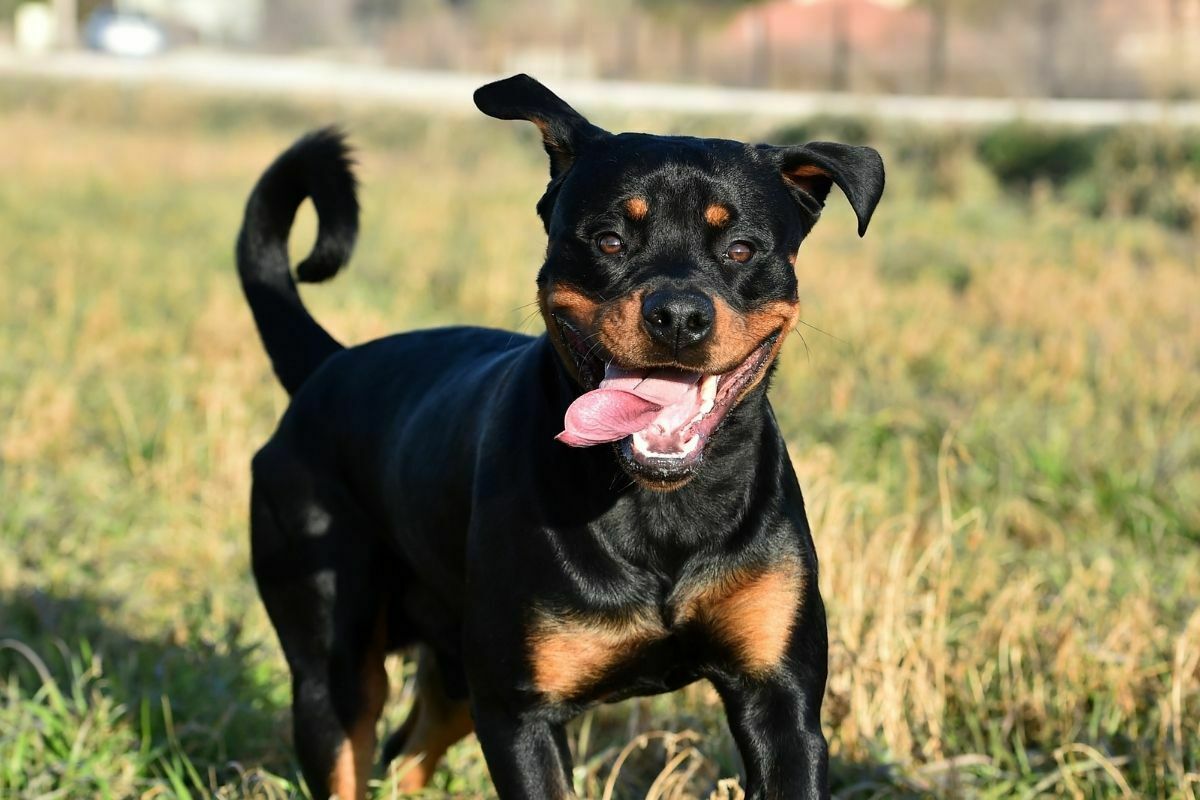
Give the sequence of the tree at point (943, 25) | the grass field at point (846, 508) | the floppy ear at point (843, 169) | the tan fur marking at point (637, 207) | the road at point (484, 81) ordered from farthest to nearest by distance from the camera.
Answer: the tree at point (943, 25)
the road at point (484, 81)
the grass field at point (846, 508)
the floppy ear at point (843, 169)
the tan fur marking at point (637, 207)

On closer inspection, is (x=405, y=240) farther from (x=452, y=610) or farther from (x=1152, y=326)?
(x=452, y=610)

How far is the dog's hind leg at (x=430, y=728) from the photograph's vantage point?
14.2ft

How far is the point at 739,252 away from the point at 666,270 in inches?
7.6

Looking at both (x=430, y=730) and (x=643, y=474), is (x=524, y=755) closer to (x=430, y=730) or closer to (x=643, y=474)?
(x=643, y=474)

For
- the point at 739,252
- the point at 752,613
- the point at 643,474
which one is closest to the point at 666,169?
the point at 739,252

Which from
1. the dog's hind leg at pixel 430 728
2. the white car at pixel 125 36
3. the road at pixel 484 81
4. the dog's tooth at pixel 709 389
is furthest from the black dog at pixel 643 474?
the white car at pixel 125 36

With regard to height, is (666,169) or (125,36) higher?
(125,36)

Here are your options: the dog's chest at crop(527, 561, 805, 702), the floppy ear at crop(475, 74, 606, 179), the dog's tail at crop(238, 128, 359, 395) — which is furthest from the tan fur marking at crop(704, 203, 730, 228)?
the dog's tail at crop(238, 128, 359, 395)

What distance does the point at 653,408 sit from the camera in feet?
10.9

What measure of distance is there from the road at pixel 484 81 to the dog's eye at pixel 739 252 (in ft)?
46.7

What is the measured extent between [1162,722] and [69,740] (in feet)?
9.27

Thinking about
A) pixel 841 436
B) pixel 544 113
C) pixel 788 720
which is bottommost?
pixel 841 436

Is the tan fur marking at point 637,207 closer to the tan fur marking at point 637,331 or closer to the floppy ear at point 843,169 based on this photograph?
the tan fur marking at point 637,331

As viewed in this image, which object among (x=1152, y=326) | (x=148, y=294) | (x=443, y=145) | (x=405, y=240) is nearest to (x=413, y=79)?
(x=443, y=145)
